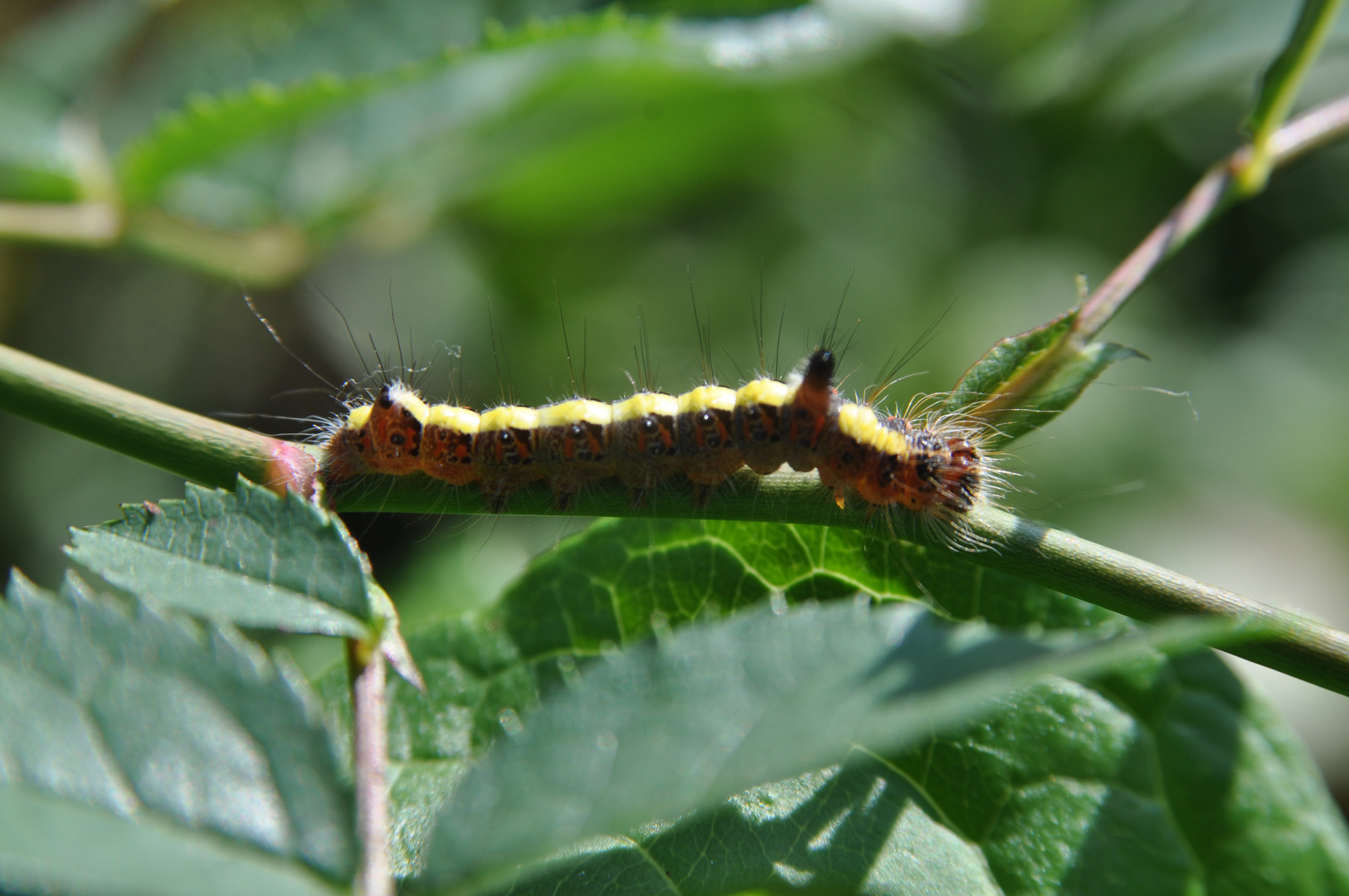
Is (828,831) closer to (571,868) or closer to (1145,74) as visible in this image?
(571,868)

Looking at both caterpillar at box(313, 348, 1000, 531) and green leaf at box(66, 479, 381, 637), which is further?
caterpillar at box(313, 348, 1000, 531)

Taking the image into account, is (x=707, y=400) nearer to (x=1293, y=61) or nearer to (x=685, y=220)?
(x=1293, y=61)

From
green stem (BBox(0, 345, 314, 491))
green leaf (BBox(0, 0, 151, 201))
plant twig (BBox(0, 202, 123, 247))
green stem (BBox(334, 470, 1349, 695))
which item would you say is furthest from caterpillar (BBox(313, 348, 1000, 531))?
green leaf (BBox(0, 0, 151, 201))

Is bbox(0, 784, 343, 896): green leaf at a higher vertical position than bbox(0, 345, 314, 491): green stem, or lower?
lower

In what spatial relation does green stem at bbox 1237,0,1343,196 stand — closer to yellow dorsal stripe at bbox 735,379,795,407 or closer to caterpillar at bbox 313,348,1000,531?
caterpillar at bbox 313,348,1000,531

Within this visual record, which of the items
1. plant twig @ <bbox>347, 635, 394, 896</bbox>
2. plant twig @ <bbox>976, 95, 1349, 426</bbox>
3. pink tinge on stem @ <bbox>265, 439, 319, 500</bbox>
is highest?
plant twig @ <bbox>976, 95, 1349, 426</bbox>

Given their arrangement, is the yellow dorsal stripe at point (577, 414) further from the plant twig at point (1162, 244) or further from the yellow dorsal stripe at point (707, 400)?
the plant twig at point (1162, 244)

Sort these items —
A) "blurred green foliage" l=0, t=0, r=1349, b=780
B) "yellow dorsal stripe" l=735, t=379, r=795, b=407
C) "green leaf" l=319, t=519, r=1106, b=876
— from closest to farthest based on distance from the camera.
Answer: "green leaf" l=319, t=519, r=1106, b=876 → "yellow dorsal stripe" l=735, t=379, r=795, b=407 → "blurred green foliage" l=0, t=0, r=1349, b=780

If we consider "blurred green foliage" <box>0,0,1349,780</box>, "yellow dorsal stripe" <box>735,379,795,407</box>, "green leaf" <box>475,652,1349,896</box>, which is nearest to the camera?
"green leaf" <box>475,652,1349,896</box>
